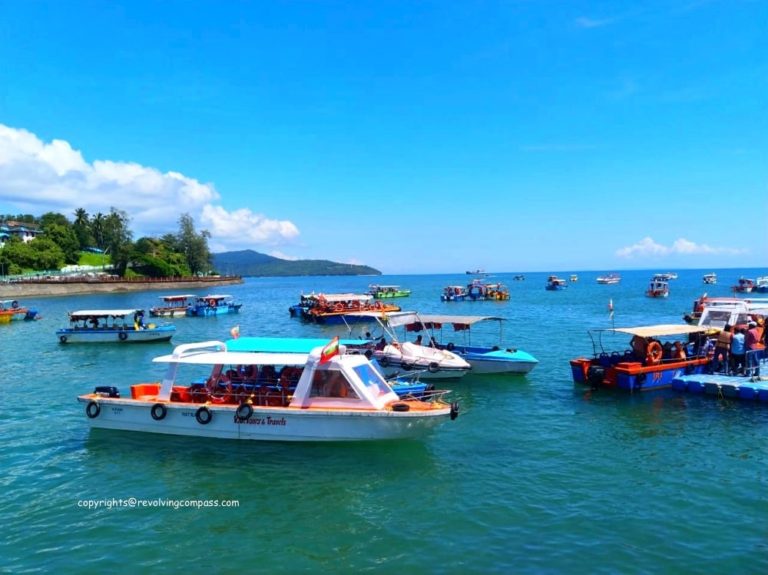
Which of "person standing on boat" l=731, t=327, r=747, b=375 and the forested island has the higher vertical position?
the forested island

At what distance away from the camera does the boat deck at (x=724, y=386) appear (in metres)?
22.2

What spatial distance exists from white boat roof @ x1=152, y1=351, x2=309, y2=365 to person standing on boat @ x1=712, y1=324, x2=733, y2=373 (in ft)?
Result: 62.8

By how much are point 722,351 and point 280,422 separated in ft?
67.7

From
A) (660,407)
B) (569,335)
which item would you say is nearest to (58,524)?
(660,407)

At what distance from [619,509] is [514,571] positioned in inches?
155

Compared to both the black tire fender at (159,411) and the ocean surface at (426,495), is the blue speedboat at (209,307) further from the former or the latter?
the black tire fender at (159,411)

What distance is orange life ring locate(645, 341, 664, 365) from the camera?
25031 mm

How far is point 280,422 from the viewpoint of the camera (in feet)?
56.2

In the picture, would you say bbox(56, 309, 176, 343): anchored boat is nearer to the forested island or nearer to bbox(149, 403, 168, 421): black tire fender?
bbox(149, 403, 168, 421): black tire fender

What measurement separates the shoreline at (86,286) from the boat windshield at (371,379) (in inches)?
4257

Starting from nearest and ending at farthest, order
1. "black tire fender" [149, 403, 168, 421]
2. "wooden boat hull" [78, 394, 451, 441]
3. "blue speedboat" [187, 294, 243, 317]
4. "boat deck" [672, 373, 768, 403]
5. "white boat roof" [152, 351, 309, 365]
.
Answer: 1. "wooden boat hull" [78, 394, 451, 441]
2. "white boat roof" [152, 351, 309, 365]
3. "black tire fender" [149, 403, 168, 421]
4. "boat deck" [672, 373, 768, 403]
5. "blue speedboat" [187, 294, 243, 317]

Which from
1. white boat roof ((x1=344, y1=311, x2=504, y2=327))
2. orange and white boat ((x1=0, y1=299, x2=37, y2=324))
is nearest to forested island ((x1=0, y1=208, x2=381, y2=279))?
orange and white boat ((x1=0, y1=299, x2=37, y2=324))

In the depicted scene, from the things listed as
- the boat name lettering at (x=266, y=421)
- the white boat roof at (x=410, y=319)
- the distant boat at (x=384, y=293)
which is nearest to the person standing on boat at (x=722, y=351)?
the white boat roof at (x=410, y=319)

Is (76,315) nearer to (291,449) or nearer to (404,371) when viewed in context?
(404,371)
